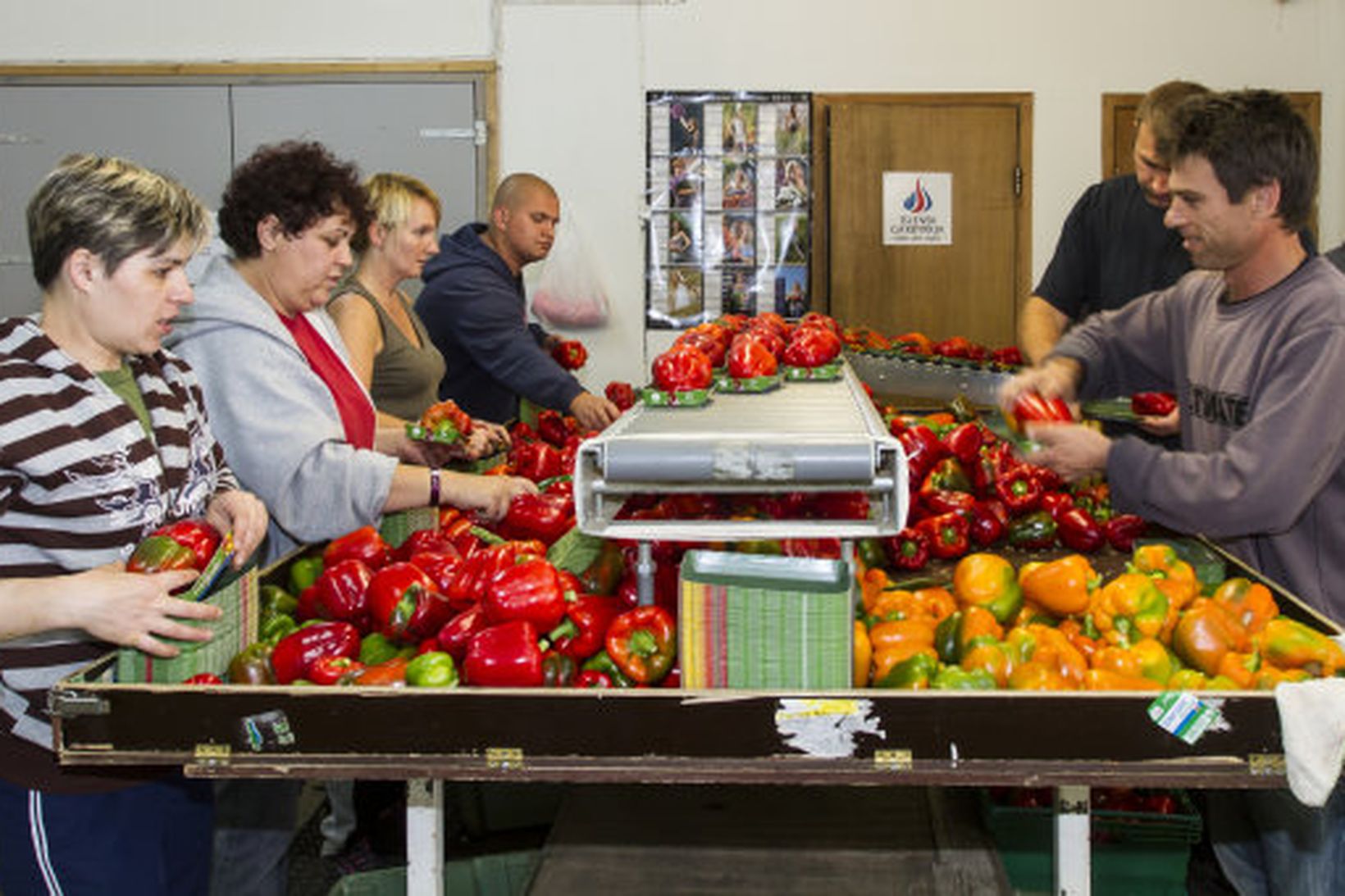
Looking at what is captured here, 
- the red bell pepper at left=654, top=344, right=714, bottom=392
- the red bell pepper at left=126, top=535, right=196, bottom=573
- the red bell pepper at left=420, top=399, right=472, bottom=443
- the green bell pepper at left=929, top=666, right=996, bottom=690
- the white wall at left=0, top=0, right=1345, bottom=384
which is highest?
the white wall at left=0, top=0, right=1345, bottom=384

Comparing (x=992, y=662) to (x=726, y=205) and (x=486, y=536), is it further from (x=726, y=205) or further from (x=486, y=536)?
(x=726, y=205)

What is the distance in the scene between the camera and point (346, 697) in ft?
6.25

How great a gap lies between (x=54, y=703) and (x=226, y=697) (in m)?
0.23

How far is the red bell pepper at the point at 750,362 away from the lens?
10.2 ft

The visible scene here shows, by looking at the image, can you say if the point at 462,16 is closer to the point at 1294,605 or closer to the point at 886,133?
the point at 886,133

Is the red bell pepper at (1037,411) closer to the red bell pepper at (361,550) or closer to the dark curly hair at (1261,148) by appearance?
the dark curly hair at (1261,148)

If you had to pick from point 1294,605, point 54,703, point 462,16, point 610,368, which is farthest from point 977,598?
point 462,16

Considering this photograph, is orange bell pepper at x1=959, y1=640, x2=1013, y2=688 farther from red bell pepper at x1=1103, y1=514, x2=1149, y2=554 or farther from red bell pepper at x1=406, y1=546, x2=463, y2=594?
red bell pepper at x1=1103, y1=514, x2=1149, y2=554

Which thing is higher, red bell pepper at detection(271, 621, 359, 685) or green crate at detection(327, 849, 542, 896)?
red bell pepper at detection(271, 621, 359, 685)

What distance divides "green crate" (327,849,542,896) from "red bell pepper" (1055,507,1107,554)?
1376 millimetres

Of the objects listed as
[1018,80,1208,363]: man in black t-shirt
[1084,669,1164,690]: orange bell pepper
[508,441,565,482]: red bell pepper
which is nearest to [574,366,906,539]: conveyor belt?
[1084,669,1164,690]: orange bell pepper

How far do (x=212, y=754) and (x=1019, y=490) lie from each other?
204cm

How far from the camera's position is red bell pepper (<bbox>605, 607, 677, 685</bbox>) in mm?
2061

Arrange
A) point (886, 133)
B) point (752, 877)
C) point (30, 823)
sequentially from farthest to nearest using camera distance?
point (886, 133), point (752, 877), point (30, 823)
